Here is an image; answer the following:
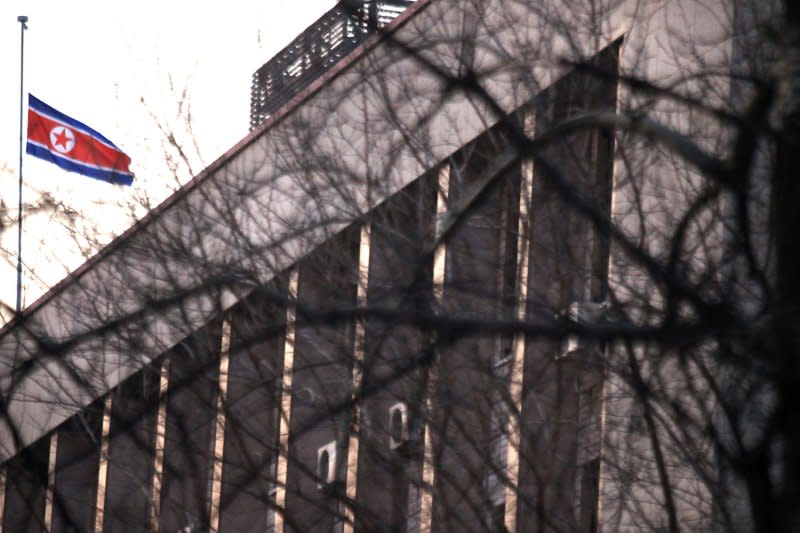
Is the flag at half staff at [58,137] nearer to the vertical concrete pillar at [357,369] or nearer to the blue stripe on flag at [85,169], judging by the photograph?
the blue stripe on flag at [85,169]

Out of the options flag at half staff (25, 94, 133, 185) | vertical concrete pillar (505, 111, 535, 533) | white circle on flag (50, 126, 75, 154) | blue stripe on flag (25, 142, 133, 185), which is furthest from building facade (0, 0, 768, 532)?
white circle on flag (50, 126, 75, 154)

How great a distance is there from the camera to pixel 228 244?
11.2m

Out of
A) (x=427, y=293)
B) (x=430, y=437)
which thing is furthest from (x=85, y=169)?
(x=427, y=293)

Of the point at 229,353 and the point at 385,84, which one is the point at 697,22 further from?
the point at 229,353

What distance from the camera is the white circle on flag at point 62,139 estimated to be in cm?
2311

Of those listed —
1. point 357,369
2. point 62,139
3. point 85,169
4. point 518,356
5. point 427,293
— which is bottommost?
point 427,293

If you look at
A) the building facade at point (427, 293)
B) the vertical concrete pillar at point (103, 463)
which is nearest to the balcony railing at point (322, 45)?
the building facade at point (427, 293)

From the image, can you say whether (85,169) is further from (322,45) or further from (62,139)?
(62,139)

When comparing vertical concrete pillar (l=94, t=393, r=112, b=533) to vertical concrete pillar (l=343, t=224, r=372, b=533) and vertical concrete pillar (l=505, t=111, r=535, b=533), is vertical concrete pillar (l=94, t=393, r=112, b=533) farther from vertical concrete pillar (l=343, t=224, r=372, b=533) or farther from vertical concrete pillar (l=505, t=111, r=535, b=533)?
vertical concrete pillar (l=505, t=111, r=535, b=533)

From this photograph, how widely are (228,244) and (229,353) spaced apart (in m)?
2.51

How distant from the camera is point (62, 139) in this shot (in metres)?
23.8

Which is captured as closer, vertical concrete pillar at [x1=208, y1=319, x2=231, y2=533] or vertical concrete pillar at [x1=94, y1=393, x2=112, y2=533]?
vertical concrete pillar at [x1=208, y1=319, x2=231, y2=533]

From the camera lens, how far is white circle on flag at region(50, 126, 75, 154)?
23.1 m

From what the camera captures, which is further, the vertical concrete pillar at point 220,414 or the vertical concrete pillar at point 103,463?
the vertical concrete pillar at point 103,463
